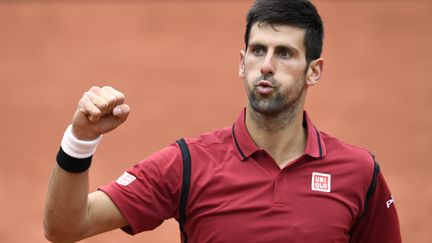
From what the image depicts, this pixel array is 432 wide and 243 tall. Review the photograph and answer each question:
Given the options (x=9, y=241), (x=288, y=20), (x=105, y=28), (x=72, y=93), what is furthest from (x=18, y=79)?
(x=288, y=20)

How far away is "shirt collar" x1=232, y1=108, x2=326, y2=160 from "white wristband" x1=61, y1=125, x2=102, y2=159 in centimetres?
93

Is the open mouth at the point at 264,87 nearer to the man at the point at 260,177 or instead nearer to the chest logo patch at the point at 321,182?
the man at the point at 260,177

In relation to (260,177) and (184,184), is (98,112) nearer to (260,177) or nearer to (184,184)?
(184,184)

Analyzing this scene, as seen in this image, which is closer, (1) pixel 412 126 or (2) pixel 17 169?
(2) pixel 17 169

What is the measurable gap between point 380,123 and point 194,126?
9.69ft

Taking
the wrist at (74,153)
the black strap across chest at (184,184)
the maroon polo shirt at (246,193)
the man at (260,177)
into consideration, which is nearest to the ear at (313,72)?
the man at (260,177)

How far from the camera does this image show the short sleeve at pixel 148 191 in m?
4.87

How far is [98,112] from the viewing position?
4.36 metres

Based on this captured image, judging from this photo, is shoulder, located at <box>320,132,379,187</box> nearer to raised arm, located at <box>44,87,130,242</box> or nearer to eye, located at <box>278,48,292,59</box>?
eye, located at <box>278,48,292,59</box>

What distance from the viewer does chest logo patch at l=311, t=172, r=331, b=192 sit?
5.06m

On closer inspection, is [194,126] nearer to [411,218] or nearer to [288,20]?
[411,218]

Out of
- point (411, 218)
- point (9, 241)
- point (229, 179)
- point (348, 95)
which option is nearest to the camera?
point (229, 179)

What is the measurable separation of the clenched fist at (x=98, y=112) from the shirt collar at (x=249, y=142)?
2.86ft

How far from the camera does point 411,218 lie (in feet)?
37.2
